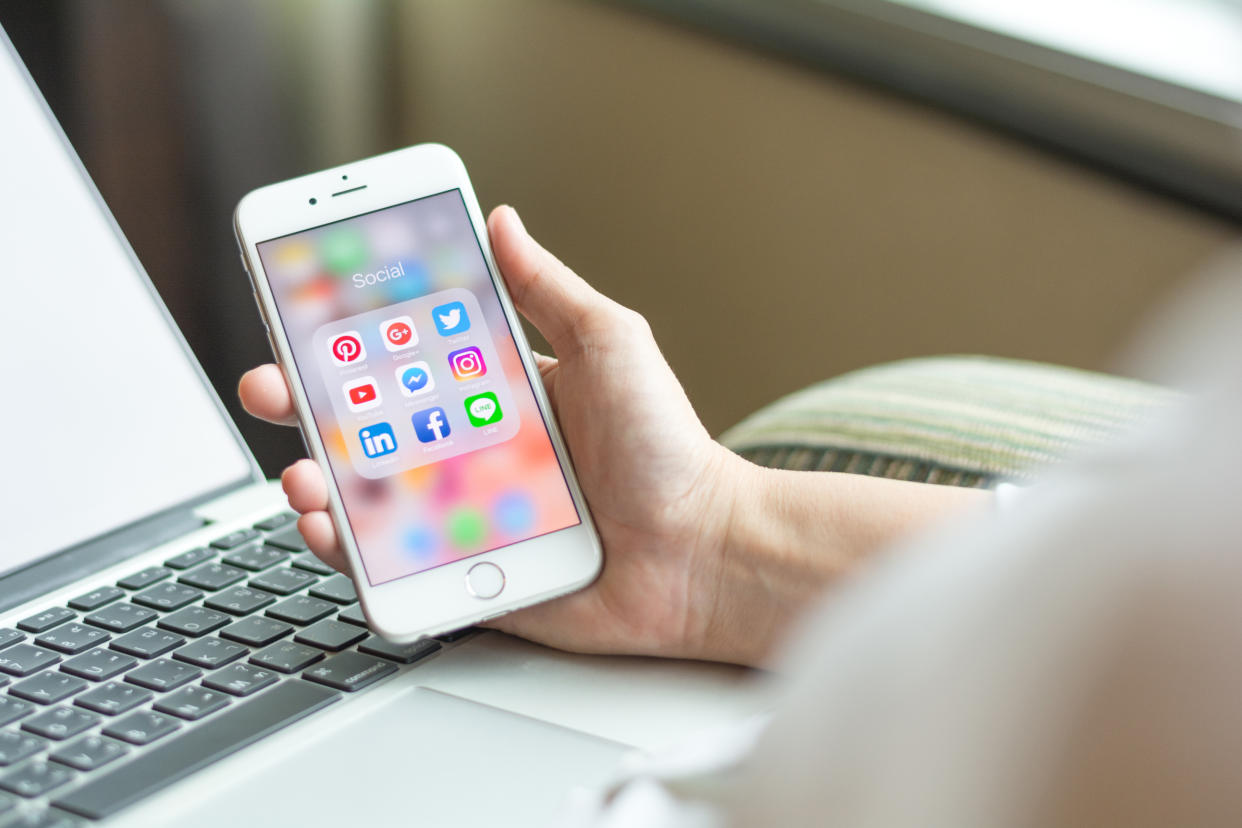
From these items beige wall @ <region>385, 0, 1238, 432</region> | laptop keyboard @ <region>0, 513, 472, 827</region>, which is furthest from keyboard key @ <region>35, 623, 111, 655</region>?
beige wall @ <region>385, 0, 1238, 432</region>

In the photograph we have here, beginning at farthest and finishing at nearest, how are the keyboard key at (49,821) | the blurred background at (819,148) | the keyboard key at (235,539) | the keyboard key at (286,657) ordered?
1. the blurred background at (819,148)
2. the keyboard key at (235,539)
3. the keyboard key at (286,657)
4. the keyboard key at (49,821)

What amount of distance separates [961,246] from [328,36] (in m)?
0.75

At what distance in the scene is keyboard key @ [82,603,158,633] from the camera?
0.50 m

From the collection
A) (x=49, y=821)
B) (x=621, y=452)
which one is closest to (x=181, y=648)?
(x=49, y=821)

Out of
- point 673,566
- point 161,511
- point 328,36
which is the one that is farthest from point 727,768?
point 328,36

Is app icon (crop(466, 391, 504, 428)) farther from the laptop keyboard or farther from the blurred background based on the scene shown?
the blurred background

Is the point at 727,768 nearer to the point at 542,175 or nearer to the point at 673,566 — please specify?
the point at 673,566

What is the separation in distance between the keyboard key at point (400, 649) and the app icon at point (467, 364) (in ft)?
0.42

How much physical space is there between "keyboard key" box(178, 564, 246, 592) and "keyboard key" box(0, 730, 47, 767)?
0.13 metres

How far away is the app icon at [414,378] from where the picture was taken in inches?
20.9

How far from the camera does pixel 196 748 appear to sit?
1.35 feet

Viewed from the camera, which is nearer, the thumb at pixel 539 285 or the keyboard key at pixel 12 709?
the keyboard key at pixel 12 709

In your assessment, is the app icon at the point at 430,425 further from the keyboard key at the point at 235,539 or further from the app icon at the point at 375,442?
the keyboard key at the point at 235,539

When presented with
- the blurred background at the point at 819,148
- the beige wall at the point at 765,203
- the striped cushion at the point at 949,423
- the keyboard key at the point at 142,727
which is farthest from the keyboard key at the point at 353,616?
the beige wall at the point at 765,203
